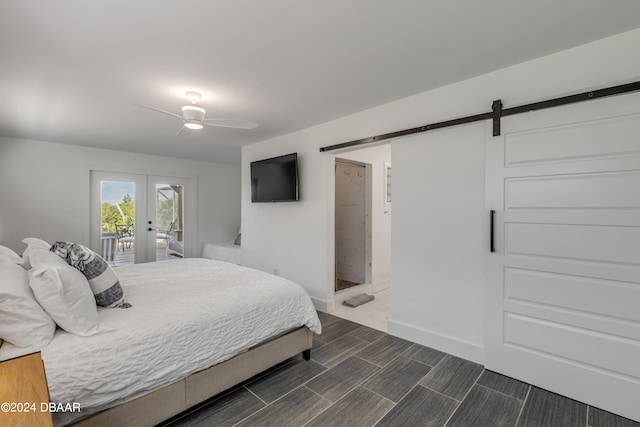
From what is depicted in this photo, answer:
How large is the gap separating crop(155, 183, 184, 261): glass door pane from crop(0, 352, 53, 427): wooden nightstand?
5.13 meters

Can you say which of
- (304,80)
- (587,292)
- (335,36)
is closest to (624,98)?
(587,292)

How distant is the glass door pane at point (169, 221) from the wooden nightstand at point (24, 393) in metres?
5.13

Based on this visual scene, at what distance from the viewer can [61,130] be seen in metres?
3.95

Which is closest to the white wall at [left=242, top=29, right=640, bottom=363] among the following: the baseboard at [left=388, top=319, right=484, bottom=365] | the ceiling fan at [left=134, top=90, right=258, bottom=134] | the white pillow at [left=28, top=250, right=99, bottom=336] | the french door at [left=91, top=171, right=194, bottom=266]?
the baseboard at [left=388, top=319, right=484, bottom=365]

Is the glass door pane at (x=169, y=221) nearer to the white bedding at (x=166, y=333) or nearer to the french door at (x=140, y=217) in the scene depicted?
the french door at (x=140, y=217)

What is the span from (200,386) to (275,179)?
2.84 metres

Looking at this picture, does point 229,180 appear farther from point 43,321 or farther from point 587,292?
point 587,292

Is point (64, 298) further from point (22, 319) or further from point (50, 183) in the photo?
point (50, 183)

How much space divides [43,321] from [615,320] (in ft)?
10.9

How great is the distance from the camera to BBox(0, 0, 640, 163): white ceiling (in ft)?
5.34

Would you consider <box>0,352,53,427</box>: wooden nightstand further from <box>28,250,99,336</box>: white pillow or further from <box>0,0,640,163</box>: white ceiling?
<box>0,0,640,163</box>: white ceiling

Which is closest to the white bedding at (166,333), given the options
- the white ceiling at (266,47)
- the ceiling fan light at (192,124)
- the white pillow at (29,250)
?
the white pillow at (29,250)

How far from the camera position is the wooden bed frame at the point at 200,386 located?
150 centimetres

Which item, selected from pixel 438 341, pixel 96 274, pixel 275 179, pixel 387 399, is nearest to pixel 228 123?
pixel 275 179
